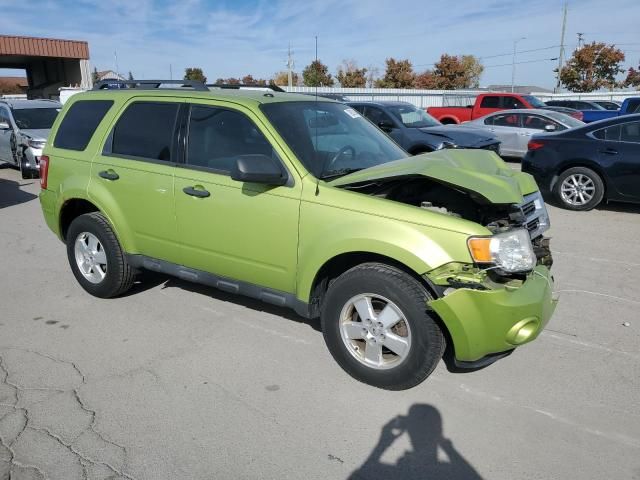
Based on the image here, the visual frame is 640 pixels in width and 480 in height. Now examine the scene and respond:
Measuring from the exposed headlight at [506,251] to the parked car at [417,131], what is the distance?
24.8 feet

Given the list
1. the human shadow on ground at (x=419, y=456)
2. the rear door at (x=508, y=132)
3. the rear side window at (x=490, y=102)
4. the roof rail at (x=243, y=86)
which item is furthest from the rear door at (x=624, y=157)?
the rear side window at (x=490, y=102)

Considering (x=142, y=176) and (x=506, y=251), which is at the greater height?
(x=142, y=176)

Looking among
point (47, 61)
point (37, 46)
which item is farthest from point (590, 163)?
point (47, 61)

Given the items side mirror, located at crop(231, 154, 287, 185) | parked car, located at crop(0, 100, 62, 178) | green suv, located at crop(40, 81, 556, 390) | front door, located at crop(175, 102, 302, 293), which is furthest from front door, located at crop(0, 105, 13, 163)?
side mirror, located at crop(231, 154, 287, 185)

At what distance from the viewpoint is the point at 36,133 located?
11.9m

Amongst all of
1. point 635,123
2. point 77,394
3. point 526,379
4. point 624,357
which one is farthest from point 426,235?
point 635,123

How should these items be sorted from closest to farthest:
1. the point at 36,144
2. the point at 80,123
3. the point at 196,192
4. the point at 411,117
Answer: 1. the point at 196,192
2. the point at 80,123
3. the point at 36,144
4. the point at 411,117

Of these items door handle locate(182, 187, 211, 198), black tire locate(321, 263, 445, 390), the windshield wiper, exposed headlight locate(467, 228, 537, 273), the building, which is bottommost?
black tire locate(321, 263, 445, 390)

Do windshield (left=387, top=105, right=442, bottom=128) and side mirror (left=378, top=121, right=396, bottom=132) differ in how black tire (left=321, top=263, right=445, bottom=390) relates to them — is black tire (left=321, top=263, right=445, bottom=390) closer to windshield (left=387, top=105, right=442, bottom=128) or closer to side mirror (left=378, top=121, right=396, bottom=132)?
side mirror (left=378, top=121, right=396, bottom=132)

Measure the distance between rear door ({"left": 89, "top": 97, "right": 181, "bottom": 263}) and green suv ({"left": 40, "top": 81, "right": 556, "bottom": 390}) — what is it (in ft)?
0.04

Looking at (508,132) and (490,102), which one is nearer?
(508,132)

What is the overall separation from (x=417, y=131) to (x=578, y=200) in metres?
3.90

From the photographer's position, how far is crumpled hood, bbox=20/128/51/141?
458 inches

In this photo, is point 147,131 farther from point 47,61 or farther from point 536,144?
point 47,61
